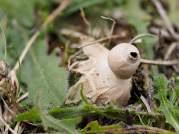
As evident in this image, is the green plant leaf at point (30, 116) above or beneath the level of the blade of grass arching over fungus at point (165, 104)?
above

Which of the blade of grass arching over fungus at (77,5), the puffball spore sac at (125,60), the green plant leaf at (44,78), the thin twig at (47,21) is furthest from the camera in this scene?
the blade of grass arching over fungus at (77,5)

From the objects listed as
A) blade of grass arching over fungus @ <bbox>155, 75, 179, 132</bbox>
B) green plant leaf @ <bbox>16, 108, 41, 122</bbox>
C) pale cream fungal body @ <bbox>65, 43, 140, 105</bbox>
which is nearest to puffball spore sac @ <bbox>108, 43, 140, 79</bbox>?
pale cream fungal body @ <bbox>65, 43, 140, 105</bbox>

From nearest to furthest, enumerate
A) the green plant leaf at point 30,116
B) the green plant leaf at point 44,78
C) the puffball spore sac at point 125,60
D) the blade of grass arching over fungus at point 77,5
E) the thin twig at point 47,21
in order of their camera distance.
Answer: the green plant leaf at point 30,116
the puffball spore sac at point 125,60
the green plant leaf at point 44,78
the thin twig at point 47,21
the blade of grass arching over fungus at point 77,5

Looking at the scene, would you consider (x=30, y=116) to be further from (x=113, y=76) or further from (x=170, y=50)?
(x=170, y=50)

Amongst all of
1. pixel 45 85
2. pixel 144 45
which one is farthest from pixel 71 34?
pixel 45 85

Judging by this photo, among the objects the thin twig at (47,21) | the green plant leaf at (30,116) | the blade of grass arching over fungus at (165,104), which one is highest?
the thin twig at (47,21)

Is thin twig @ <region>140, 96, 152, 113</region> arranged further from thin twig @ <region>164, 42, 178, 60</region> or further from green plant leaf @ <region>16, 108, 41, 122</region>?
thin twig @ <region>164, 42, 178, 60</region>

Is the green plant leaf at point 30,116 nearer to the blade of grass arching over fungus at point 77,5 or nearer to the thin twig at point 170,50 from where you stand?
the thin twig at point 170,50

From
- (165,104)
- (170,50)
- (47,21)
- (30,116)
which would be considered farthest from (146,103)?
(47,21)

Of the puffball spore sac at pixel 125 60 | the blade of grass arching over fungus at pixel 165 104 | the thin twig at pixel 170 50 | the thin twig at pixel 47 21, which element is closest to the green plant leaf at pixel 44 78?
the thin twig at pixel 47 21
